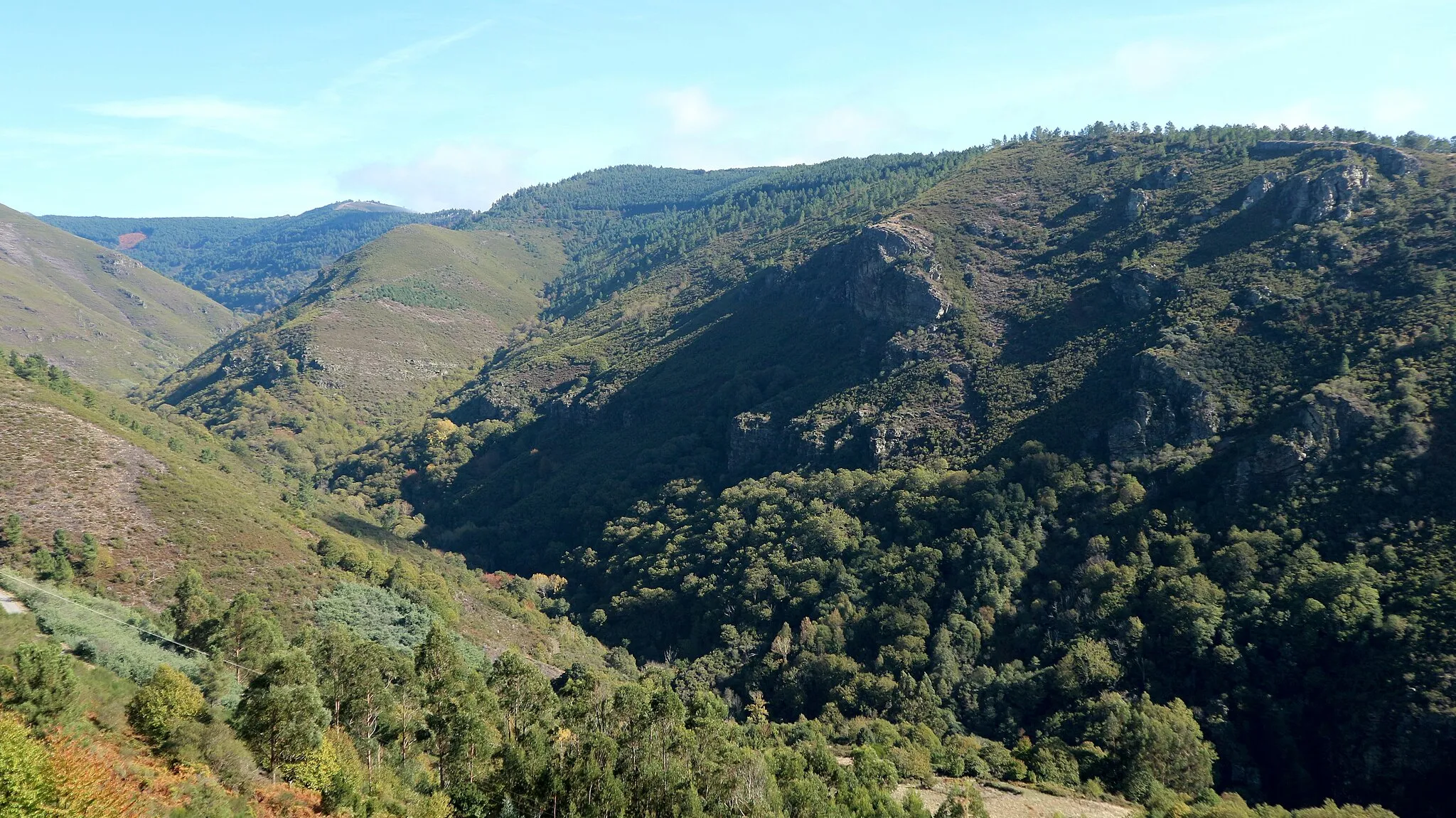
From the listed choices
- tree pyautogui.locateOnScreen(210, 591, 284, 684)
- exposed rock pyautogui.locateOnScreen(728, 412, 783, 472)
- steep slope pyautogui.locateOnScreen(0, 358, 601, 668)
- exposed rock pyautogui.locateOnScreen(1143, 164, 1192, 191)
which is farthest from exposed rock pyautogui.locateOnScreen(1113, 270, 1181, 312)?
tree pyautogui.locateOnScreen(210, 591, 284, 684)

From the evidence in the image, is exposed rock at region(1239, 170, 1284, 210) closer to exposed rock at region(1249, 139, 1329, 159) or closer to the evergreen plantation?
the evergreen plantation

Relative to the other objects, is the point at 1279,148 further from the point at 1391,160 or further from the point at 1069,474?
the point at 1069,474

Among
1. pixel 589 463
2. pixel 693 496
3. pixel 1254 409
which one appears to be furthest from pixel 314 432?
pixel 1254 409

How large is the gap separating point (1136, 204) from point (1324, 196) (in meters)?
30.2

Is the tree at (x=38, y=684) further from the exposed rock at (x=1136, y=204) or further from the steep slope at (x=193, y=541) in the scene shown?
the exposed rock at (x=1136, y=204)

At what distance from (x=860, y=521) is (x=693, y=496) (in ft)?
100

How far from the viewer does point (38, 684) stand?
26.7m

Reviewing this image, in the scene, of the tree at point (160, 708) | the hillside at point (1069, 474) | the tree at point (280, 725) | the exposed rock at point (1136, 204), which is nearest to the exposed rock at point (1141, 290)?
the hillside at point (1069, 474)

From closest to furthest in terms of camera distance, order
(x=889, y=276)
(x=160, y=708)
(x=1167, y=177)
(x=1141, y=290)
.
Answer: (x=160, y=708)
(x=1141, y=290)
(x=889, y=276)
(x=1167, y=177)

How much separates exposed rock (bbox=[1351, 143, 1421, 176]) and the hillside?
438 millimetres

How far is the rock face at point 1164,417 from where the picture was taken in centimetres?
9419

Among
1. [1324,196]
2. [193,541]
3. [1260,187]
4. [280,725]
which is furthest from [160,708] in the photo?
[1260,187]

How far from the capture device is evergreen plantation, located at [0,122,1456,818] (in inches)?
1623

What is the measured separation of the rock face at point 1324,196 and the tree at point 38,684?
140 meters
